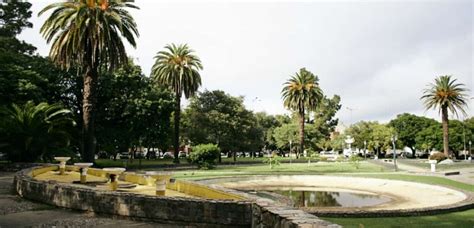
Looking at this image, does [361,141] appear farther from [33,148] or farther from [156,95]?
[33,148]

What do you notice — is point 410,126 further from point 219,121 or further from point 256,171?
point 256,171

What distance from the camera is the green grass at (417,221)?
13.3 metres

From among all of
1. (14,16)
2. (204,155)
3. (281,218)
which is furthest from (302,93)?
(281,218)

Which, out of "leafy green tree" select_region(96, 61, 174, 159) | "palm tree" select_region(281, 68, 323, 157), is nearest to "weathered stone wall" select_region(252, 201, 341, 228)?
"leafy green tree" select_region(96, 61, 174, 159)

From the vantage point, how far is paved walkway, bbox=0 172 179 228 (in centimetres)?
916

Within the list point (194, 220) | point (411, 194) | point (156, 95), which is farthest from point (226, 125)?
point (194, 220)

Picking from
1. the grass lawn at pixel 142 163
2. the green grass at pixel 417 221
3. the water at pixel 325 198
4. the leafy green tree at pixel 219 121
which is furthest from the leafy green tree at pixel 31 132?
the leafy green tree at pixel 219 121

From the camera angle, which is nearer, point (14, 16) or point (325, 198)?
point (325, 198)

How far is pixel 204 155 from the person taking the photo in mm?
41312

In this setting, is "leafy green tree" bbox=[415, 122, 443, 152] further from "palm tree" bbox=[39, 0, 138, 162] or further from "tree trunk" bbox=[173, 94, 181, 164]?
"palm tree" bbox=[39, 0, 138, 162]

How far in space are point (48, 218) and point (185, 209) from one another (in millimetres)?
3730

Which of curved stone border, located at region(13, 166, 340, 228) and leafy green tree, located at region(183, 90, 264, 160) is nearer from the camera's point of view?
curved stone border, located at region(13, 166, 340, 228)

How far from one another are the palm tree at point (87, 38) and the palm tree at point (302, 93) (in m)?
46.1

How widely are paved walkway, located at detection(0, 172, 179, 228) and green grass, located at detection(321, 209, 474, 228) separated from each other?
7.54 meters
